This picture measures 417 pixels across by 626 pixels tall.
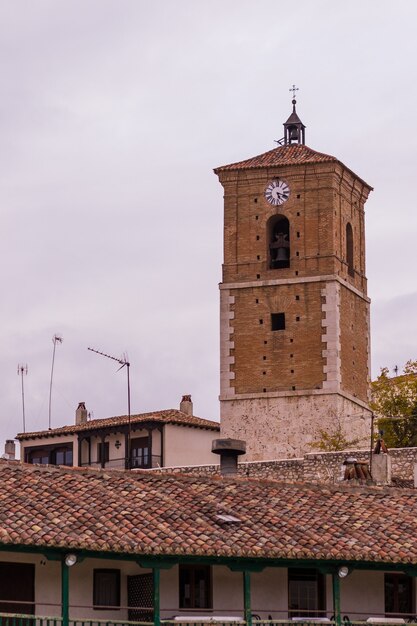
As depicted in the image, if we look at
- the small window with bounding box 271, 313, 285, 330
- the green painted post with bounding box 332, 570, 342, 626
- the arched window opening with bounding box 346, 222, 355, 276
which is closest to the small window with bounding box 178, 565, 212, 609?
the green painted post with bounding box 332, 570, 342, 626

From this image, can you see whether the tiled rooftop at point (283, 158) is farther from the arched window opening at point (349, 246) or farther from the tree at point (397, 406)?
the tree at point (397, 406)

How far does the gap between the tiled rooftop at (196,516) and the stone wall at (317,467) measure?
16425mm

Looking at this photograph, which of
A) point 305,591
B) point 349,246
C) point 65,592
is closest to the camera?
point 65,592

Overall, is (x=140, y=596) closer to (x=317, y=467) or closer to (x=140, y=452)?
(x=317, y=467)

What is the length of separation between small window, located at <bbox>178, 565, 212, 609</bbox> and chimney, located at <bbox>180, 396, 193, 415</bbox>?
44.1 m

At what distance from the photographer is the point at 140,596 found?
4125 centimetres

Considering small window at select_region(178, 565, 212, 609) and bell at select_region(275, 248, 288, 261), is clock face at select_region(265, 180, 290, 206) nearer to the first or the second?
bell at select_region(275, 248, 288, 261)

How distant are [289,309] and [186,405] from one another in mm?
10637

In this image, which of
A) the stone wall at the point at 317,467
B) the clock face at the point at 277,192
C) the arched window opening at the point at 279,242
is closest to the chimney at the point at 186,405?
the arched window opening at the point at 279,242

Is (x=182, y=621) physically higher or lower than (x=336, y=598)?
lower

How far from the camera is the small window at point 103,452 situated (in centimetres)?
8288

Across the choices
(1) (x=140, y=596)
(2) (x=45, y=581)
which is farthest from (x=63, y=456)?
(2) (x=45, y=581)

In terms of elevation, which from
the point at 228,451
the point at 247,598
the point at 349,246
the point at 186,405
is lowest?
the point at 247,598

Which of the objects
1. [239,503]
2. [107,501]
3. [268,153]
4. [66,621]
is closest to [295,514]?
[239,503]
